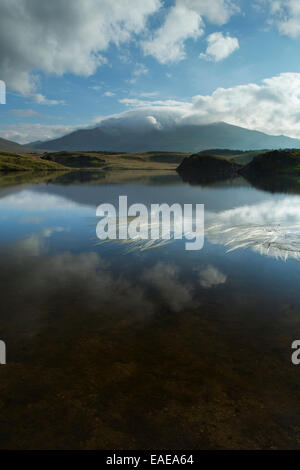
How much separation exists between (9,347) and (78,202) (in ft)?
103

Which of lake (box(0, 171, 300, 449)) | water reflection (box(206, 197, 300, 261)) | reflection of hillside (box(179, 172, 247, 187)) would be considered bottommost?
lake (box(0, 171, 300, 449))

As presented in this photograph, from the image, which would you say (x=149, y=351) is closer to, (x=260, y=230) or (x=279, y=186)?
(x=260, y=230)

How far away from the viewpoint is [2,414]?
574cm

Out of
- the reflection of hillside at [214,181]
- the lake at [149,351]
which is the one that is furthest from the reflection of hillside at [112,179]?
the lake at [149,351]

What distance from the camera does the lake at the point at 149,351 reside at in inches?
214

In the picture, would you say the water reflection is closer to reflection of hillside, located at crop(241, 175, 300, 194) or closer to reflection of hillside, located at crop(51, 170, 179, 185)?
reflection of hillside, located at crop(241, 175, 300, 194)

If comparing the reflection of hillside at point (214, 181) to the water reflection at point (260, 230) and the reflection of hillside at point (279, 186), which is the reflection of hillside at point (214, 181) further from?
the water reflection at point (260, 230)

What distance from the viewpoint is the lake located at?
5.43m

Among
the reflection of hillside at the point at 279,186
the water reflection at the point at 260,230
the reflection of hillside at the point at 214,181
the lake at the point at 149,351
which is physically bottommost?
the lake at the point at 149,351

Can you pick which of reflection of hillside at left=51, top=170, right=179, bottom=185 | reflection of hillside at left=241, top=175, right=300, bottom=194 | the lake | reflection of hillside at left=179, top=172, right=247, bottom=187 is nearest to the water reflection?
the lake

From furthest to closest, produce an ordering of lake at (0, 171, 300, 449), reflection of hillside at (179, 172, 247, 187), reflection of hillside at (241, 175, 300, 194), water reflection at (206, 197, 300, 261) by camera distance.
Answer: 1. reflection of hillside at (179, 172, 247, 187)
2. reflection of hillside at (241, 175, 300, 194)
3. water reflection at (206, 197, 300, 261)
4. lake at (0, 171, 300, 449)

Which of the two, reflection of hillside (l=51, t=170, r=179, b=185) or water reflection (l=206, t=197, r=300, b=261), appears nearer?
water reflection (l=206, t=197, r=300, b=261)

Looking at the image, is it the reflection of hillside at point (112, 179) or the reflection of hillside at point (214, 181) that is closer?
the reflection of hillside at point (214, 181)
